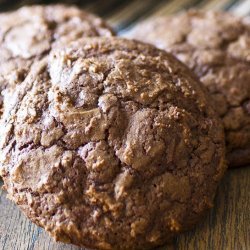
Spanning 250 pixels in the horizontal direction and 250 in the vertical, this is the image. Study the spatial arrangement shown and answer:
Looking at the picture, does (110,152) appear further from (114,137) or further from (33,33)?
(33,33)

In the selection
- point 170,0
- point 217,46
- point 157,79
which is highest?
point 157,79

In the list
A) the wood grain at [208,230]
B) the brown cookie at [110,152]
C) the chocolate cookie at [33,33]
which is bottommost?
the wood grain at [208,230]

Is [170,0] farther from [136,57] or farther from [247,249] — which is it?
[247,249]

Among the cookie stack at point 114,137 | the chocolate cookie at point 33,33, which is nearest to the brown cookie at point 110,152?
the cookie stack at point 114,137

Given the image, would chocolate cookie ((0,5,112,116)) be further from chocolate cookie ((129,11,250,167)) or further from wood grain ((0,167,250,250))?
wood grain ((0,167,250,250))

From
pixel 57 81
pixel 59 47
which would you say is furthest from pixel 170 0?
pixel 57 81

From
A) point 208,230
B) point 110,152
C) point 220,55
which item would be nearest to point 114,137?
point 110,152

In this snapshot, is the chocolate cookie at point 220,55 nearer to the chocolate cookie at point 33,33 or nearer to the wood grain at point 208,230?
the wood grain at point 208,230
